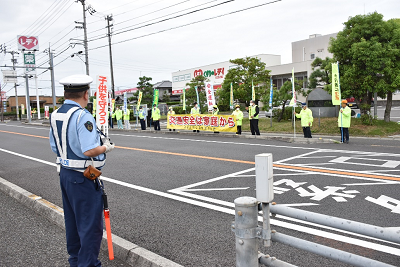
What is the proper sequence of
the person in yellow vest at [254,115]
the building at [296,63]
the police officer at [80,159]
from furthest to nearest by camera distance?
the building at [296,63] → the person in yellow vest at [254,115] → the police officer at [80,159]

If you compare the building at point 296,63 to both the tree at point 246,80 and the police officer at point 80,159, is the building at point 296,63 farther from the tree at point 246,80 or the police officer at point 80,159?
the police officer at point 80,159

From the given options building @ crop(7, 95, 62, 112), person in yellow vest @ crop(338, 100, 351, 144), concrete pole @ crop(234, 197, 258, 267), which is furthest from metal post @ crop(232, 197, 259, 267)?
building @ crop(7, 95, 62, 112)

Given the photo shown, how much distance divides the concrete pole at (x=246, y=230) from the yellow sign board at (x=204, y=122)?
15.6 metres

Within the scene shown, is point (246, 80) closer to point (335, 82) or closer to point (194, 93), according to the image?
point (194, 93)

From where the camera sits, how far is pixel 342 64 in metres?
18.3

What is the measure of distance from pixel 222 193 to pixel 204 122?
44.7 feet

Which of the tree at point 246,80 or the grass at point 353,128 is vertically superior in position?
the tree at point 246,80

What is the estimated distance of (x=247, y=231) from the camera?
2656mm

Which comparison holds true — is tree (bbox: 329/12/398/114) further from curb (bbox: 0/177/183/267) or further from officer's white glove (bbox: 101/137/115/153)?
officer's white glove (bbox: 101/137/115/153)

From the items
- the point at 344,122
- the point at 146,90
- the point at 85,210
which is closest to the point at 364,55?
the point at 344,122

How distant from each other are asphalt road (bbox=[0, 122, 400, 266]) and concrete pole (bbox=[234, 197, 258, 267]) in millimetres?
1022

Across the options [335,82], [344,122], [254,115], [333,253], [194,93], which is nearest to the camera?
[333,253]

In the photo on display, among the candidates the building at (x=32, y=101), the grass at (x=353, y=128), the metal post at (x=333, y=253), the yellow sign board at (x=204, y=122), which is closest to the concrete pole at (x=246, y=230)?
the metal post at (x=333, y=253)

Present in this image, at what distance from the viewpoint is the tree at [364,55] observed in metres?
16.4
